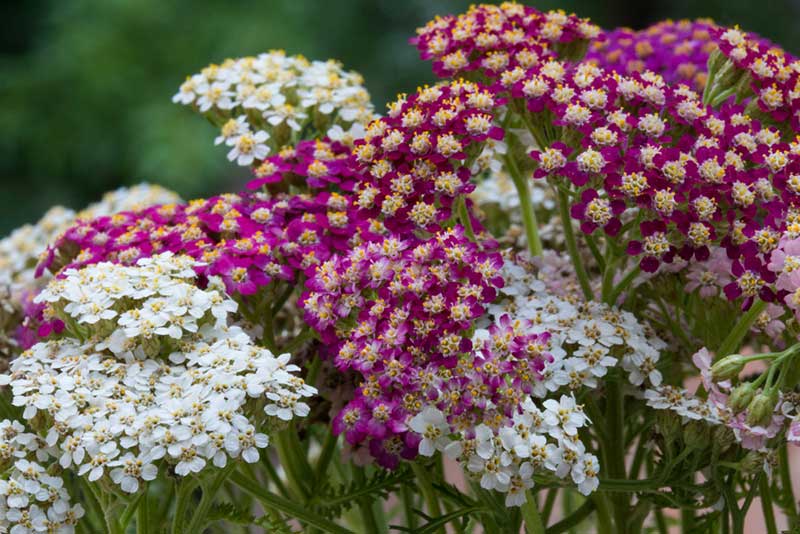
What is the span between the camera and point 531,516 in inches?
31.9

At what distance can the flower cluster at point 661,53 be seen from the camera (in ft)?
3.82

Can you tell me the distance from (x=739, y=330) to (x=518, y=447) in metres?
0.22

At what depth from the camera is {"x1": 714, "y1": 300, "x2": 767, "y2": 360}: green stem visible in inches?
32.9

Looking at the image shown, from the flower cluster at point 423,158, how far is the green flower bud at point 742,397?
0.81ft

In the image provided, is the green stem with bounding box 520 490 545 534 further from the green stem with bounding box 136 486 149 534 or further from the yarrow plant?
the green stem with bounding box 136 486 149 534

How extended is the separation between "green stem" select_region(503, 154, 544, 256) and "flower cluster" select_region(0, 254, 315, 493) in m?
0.30

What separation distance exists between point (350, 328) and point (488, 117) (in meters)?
0.20

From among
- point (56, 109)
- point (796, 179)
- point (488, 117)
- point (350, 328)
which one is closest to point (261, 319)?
point (350, 328)

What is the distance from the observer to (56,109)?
3938mm

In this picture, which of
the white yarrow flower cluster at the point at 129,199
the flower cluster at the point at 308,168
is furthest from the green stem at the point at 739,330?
the white yarrow flower cluster at the point at 129,199

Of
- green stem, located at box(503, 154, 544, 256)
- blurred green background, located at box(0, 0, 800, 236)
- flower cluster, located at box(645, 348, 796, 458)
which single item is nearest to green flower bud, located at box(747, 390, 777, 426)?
flower cluster, located at box(645, 348, 796, 458)

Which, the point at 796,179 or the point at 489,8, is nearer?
the point at 796,179

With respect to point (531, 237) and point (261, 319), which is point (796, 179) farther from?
point (261, 319)

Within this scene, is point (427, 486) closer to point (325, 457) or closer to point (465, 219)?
point (325, 457)
